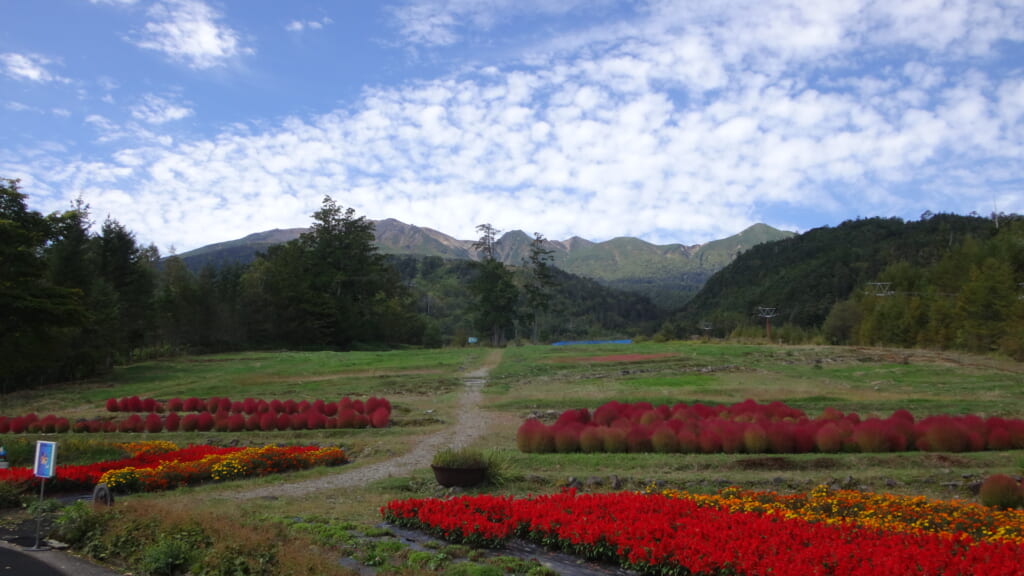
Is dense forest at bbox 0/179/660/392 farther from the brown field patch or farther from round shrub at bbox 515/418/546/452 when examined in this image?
the brown field patch

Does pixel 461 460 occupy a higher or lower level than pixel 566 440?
higher

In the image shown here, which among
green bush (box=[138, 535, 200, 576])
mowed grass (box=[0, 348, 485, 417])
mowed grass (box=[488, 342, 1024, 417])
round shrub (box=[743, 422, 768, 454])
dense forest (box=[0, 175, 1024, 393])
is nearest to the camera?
green bush (box=[138, 535, 200, 576])

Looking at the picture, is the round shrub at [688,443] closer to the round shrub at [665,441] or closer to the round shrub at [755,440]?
the round shrub at [665,441]

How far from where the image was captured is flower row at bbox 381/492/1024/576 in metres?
7.34

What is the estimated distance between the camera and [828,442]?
16219mm

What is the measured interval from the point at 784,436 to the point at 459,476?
27.8ft

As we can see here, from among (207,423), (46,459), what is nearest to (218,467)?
(46,459)

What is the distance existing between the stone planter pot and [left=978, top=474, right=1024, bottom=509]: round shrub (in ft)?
30.5

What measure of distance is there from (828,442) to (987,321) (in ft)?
145

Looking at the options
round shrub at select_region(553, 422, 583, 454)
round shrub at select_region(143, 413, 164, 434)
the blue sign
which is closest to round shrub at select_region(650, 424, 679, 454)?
round shrub at select_region(553, 422, 583, 454)

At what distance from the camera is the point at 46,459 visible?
34.7 ft

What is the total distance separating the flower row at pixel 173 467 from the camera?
14609mm

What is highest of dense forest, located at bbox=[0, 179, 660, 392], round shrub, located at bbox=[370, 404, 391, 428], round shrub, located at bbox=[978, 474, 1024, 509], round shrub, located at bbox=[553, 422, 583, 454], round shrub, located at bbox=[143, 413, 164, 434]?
dense forest, located at bbox=[0, 179, 660, 392]

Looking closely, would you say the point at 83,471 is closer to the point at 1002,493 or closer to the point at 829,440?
the point at 829,440
